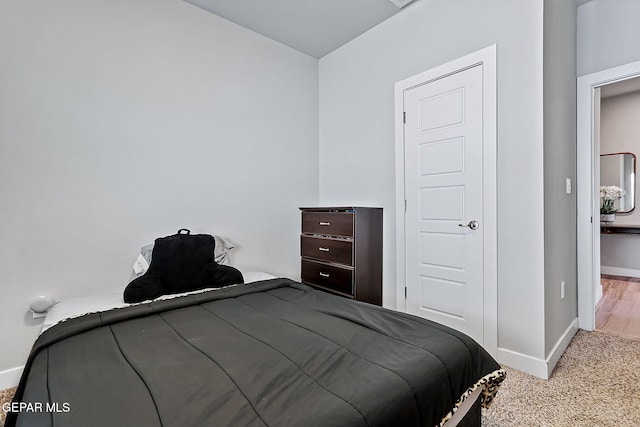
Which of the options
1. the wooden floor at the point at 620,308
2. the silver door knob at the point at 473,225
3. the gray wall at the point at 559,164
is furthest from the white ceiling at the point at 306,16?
the wooden floor at the point at 620,308

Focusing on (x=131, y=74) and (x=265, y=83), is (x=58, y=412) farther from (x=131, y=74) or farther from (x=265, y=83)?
(x=265, y=83)

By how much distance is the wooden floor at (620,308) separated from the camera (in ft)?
9.02

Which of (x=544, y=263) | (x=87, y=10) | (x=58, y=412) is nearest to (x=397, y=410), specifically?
(x=58, y=412)

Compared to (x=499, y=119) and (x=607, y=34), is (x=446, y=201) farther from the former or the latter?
(x=607, y=34)

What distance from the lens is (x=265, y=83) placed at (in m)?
3.10

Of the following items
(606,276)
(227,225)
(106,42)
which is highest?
(106,42)

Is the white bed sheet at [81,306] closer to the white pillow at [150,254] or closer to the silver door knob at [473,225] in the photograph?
the white pillow at [150,254]

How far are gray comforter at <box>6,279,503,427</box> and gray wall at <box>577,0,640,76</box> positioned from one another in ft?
9.02

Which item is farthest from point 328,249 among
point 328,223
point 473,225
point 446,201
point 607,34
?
point 607,34

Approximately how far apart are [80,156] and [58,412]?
1828mm

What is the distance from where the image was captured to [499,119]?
2.14 meters

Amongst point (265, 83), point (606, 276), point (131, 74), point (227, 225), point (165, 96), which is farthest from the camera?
point (606, 276)

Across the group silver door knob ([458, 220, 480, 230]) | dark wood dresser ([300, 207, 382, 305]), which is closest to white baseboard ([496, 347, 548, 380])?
silver door knob ([458, 220, 480, 230])

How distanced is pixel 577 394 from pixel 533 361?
0.83 ft
